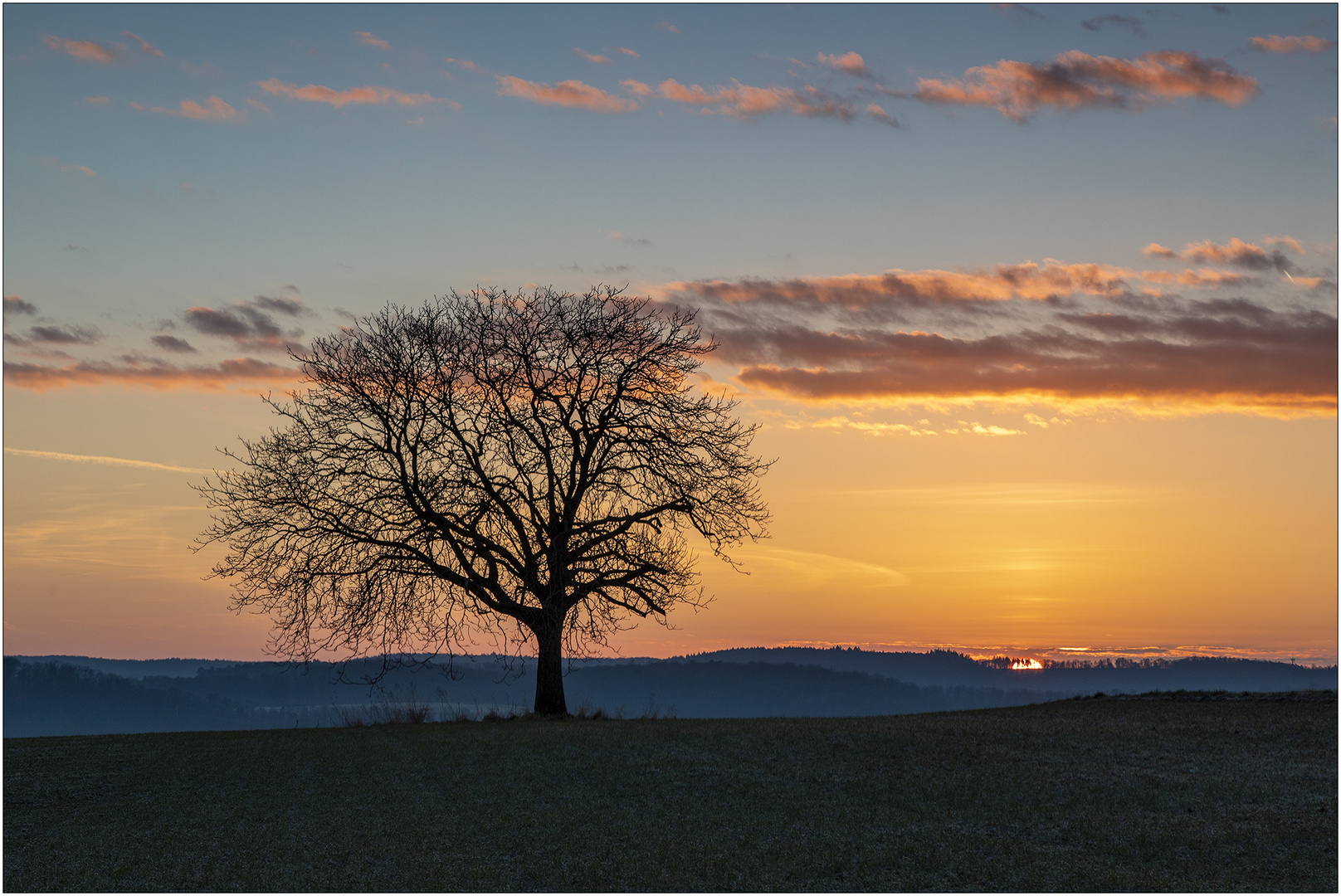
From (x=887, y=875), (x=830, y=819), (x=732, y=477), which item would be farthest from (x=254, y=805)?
(x=732, y=477)

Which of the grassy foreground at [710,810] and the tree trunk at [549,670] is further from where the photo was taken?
the tree trunk at [549,670]

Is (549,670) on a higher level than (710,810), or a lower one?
higher

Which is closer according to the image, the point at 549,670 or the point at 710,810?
the point at 710,810

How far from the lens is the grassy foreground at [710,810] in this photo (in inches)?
434

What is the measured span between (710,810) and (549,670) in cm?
1450

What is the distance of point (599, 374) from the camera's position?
92.5ft

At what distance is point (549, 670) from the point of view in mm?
28031

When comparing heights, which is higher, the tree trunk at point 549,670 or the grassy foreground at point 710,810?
the tree trunk at point 549,670

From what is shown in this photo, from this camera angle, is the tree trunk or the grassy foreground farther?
the tree trunk

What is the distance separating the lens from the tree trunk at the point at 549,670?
2789 cm

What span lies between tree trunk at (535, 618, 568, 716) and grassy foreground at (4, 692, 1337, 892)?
518cm

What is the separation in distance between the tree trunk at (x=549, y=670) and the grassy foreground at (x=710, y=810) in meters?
5.18

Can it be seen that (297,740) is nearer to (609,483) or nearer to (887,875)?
(609,483)

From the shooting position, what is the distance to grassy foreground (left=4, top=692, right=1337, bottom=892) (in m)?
11.0
